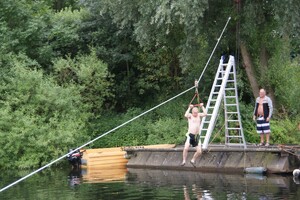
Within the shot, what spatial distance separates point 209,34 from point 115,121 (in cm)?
676

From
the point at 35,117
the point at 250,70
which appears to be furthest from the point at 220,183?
the point at 35,117

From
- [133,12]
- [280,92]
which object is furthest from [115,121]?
[280,92]

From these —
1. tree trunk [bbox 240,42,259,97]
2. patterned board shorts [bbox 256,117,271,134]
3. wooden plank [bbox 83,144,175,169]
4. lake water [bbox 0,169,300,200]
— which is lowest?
lake water [bbox 0,169,300,200]

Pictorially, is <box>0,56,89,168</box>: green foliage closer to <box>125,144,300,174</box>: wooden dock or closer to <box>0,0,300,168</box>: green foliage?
<box>0,0,300,168</box>: green foliage

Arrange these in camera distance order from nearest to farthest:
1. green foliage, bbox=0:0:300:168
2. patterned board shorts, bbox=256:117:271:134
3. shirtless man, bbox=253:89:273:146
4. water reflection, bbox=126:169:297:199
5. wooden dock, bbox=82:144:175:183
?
water reflection, bbox=126:169:297:199 < shirtless man, bbox=253:89:273:146 < patterned board shorts, bbox=256:117:271:134 < wooden dock, bbox=82:144:175:183 < green foliage, bbox=0:0:300:168

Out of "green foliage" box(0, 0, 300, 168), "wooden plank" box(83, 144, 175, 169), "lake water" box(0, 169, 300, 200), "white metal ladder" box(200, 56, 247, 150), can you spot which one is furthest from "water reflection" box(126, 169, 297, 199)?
"green foliage" box(0, 0, 300, 168)

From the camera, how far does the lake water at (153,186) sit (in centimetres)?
1708

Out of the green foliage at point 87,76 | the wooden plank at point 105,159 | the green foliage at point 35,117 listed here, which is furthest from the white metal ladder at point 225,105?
the green foliage at point 87,76

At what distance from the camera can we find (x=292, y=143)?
2544cm

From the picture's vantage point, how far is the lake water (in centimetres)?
1708

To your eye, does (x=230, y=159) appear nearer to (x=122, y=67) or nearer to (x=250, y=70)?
(x=250, y=70)

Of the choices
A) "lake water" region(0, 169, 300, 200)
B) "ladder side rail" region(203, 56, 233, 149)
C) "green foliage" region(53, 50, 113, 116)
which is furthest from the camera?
"green foliage" region(53, 50, 113, 116)

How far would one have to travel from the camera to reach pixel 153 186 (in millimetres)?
19172

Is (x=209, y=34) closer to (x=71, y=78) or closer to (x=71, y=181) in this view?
(x=71, y=78)
